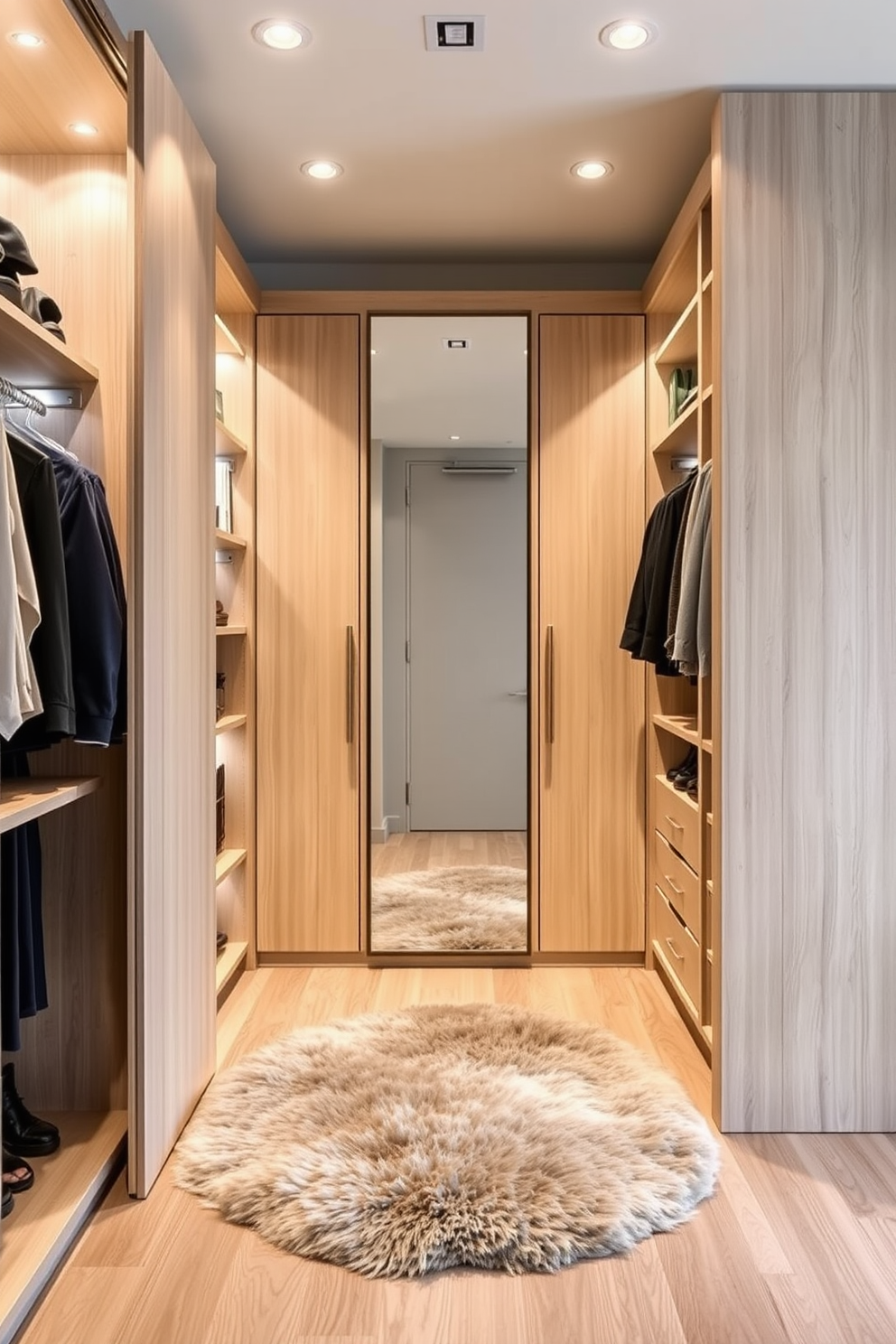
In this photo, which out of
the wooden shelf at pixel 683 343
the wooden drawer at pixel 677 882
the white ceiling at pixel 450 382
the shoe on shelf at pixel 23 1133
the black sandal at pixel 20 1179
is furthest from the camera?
the white ceiling at pixel 450 382

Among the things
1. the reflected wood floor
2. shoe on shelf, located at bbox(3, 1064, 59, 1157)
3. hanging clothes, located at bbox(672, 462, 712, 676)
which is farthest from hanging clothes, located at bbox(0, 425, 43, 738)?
the reflected wood floor

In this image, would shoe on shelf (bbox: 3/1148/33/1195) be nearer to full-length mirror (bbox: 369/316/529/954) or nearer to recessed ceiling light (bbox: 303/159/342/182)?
full-length mirror (bbox: 369/316/529/954)

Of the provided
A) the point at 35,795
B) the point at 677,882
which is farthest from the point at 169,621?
the point at 677,882

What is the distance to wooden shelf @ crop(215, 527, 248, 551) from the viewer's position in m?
Answer: 3.24

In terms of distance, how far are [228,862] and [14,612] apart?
177 centimetres

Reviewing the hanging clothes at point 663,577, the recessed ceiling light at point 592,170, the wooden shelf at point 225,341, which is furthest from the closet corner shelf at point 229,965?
the recessed ceiling light at point 592,170

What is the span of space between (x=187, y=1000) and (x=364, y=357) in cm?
228

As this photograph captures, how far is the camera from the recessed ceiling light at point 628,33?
7.37ft

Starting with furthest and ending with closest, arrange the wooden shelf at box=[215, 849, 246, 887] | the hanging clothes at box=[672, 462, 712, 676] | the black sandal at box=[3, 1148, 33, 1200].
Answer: the wooden shelf at box=[215, 849, 246, 887] < the hanging clothes at box=[672, 462, 712, 676] < the black sandal at box=[3, 1148, 33, 1200]

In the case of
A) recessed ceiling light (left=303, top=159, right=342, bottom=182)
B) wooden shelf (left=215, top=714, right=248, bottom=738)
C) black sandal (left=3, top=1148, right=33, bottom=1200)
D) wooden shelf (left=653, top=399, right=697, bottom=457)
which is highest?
recessed ceiling light (left=303, top=159, right=342, bottom=182)

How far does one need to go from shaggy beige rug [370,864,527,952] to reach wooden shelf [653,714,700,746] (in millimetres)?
746

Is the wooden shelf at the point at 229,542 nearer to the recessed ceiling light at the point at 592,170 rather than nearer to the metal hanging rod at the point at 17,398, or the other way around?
the metal hanging rod at the point at 17,398

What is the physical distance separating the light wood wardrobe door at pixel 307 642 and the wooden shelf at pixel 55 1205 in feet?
4.34

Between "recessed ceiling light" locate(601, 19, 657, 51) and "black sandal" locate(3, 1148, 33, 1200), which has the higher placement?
"recessed ceiling light" locate(601, 19, 657, 51)
